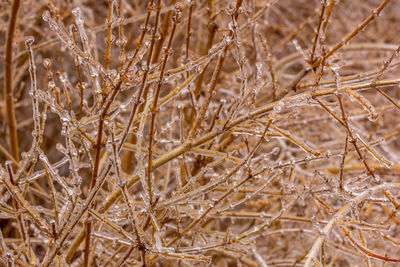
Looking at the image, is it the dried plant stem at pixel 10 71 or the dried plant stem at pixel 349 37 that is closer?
the dried plant stem at pixel 349 37

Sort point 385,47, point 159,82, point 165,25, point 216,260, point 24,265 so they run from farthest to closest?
point 216,260 → point 385,47 → point 165,25 → point 24,265 → point 159,82

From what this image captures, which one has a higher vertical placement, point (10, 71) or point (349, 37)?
point (349, 37)

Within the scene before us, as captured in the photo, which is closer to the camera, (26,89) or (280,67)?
(280,67)

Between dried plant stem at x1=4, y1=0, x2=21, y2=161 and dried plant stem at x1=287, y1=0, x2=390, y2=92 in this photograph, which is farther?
dried plant stem at x1=4, y1=0, x2=21, y2=161

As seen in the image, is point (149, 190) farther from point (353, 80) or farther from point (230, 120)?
point (353, 80)

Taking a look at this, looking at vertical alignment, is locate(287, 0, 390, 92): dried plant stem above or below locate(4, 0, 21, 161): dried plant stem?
above

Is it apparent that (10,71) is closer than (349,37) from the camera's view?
No

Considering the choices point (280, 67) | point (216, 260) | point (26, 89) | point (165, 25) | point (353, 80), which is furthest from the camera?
point (26, 89)

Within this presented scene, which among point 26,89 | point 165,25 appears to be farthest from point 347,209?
point 26,89

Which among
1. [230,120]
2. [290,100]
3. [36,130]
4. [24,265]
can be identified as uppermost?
[290,100]

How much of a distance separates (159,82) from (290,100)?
22.1 inches

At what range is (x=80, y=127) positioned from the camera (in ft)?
5.20

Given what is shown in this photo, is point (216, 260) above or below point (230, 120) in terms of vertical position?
below

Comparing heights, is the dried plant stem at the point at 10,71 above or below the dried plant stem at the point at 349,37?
below
